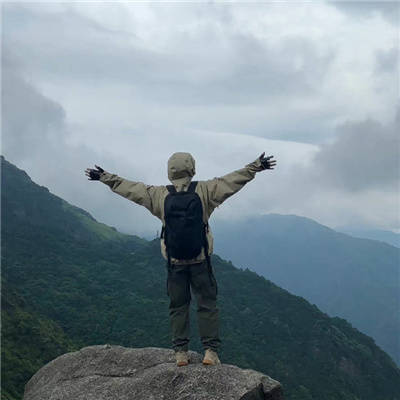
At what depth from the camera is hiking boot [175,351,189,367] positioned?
10.3 m

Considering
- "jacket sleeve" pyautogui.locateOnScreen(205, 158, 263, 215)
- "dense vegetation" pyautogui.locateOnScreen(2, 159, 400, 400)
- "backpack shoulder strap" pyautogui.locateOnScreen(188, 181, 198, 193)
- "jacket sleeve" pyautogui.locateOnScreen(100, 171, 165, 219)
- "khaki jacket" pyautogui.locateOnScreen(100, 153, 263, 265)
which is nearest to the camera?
"jacket sleeve" pyautogui.locateOnScreen(205, 158, 263, 215)

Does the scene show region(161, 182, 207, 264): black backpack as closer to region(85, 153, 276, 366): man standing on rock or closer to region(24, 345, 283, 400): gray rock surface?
region(85, 153, 276, 366): man standing on rock

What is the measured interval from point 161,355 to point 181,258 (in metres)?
2.88

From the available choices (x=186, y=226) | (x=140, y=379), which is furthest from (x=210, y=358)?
(x=186, y=226)

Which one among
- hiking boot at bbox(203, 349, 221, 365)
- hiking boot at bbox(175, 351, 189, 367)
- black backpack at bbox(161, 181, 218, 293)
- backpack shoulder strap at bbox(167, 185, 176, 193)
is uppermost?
backpack shoulder strap at bbox(167, 185, 176, 193)

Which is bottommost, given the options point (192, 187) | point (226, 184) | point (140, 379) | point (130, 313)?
point (130, 313)

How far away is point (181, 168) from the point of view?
408 inches

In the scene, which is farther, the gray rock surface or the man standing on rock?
the man standing on rock

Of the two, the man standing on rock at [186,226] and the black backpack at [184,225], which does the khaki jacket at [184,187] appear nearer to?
the man standing on rock at [186,226]

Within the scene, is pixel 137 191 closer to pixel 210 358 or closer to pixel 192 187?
pixel 192 187

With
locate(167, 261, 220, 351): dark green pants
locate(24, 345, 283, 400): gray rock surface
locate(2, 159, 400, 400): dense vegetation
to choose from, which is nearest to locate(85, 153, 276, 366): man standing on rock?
locate(167, 261, 220, 351): dark green pants

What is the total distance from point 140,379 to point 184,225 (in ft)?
10.3

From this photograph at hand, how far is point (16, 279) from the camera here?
88250 millimetres

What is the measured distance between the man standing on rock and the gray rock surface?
0.62 m
